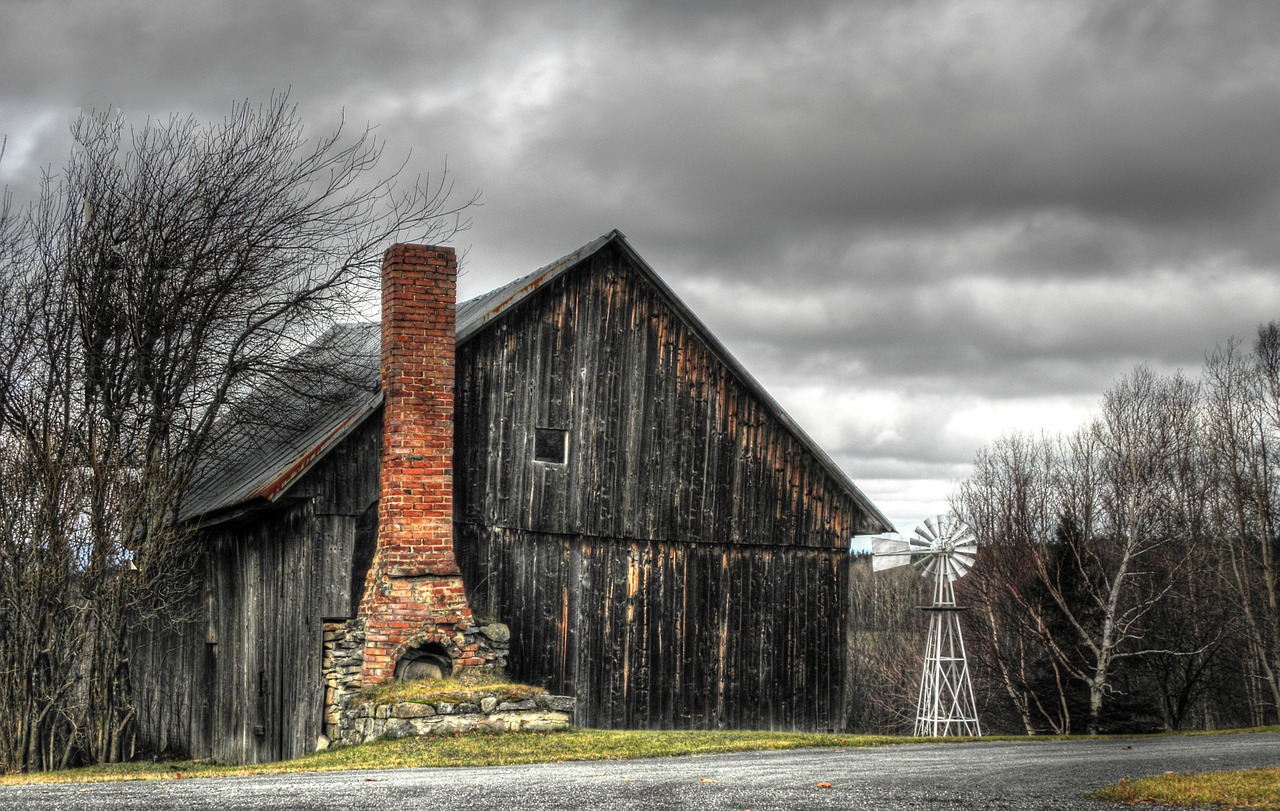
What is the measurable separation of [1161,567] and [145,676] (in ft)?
92.5

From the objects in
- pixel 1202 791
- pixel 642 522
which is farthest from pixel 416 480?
pixel 1202 791

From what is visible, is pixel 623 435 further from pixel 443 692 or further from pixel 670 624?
pixel 443 692

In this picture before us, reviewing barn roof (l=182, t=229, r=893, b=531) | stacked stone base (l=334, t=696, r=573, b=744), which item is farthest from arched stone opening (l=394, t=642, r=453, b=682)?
barn roof (l=182, t=229, r=893, b=531)

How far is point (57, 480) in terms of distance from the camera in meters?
15.9

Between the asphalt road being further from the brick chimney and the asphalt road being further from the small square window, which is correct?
the small square window

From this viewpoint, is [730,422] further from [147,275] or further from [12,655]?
[12,655]

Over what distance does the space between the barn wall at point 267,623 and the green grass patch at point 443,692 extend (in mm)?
1577

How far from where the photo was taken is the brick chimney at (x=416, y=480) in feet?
50.5

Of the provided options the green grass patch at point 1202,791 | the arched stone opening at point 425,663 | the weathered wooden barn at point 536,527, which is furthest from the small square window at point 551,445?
the green grass patch at point 1202,791

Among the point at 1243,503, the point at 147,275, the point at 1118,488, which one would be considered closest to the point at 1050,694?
the point at 1118,488

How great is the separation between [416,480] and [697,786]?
24.8ft

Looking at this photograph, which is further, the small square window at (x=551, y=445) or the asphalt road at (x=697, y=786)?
the small square window at (x=551, y=445)

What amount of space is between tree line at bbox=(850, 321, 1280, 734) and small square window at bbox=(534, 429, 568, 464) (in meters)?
17.9

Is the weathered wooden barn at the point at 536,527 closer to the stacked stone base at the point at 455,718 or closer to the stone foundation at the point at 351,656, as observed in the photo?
the stone foundation at the point at 351,656
